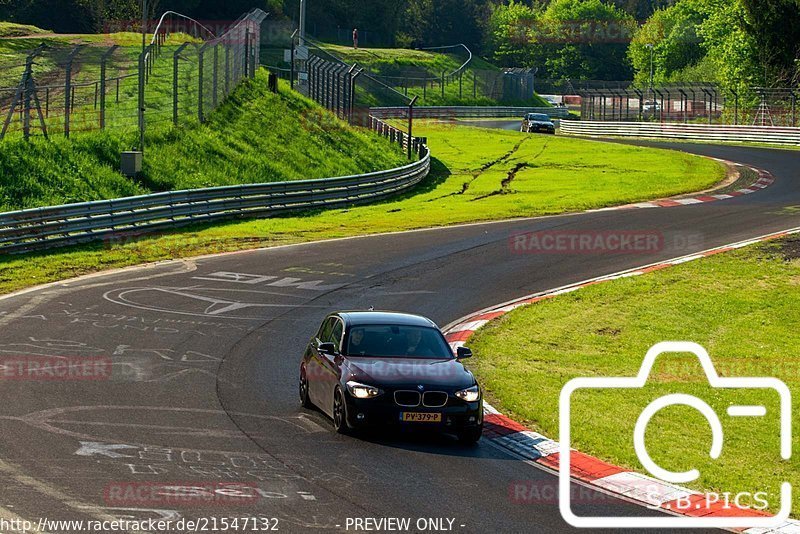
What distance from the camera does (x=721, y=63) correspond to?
332 ft

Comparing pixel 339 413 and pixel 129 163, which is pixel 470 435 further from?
pixel 129 163

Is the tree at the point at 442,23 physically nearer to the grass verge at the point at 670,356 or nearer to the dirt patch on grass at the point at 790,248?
the dirt patch on grass at the point at 790,248

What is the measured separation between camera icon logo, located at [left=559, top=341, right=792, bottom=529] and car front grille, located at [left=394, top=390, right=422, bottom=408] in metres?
1.80

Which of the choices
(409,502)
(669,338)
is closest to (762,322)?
(669,338)

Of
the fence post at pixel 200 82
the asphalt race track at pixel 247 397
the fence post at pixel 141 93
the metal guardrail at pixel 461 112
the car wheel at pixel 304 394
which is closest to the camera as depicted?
the asphalt race track at pixel 247 397

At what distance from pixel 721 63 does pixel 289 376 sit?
298 feet

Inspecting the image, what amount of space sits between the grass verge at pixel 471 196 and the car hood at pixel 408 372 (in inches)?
478

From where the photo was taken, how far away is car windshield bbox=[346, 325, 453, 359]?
15.2 meters

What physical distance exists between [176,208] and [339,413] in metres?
20.3

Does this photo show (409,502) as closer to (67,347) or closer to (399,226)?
(67,347)

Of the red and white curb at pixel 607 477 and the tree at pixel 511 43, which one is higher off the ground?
the tree at pixel 511 43

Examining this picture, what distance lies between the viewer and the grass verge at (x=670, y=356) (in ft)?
46.4

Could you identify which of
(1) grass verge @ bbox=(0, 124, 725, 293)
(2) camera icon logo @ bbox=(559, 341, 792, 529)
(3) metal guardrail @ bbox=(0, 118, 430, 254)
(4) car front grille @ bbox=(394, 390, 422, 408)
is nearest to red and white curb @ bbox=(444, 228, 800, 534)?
(2) camera icon logo @ bbox=(559, 341, 792, 529)

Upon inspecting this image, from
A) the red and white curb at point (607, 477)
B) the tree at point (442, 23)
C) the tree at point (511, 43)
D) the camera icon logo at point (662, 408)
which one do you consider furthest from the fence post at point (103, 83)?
the tree at point (511, 43)
